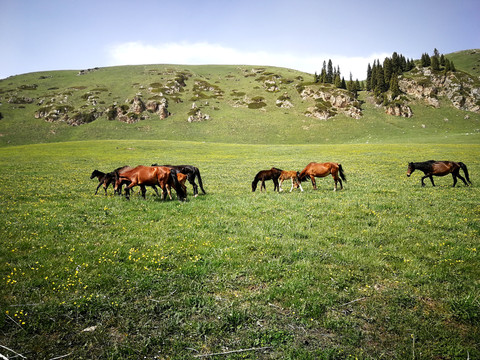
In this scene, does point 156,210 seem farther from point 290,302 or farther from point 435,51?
point 435,51

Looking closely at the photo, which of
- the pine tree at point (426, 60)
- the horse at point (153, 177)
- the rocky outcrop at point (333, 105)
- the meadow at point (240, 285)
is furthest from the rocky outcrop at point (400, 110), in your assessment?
the horse at point (153, 177)

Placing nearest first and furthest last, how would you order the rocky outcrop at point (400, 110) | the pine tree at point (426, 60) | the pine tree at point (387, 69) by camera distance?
the rocky outcrop at point (400, 110) → the pine tree at point (387, 69) → the pine tree at point (426, 60)

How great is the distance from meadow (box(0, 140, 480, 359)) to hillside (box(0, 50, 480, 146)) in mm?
88619

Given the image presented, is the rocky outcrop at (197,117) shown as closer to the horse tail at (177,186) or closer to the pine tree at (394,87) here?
the pine tree at (394,87)

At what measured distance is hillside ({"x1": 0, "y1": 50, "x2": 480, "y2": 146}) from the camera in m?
102

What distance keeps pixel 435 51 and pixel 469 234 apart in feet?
739

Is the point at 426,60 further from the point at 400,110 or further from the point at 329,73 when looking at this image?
the point at 400,110

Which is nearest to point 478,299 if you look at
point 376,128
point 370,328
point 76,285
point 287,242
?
point 370,328

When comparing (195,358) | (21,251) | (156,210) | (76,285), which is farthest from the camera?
(156,210)

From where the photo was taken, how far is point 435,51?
167 metres

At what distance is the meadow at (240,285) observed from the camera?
461 cm

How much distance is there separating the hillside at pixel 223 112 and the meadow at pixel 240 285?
88.6m

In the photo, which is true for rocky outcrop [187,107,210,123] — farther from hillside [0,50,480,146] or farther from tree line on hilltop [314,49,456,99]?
tree line on hilltop [314,49,456,99]

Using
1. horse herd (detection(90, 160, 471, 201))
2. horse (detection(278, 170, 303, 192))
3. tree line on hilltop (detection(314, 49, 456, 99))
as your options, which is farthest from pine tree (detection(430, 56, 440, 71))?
horse (detection(278, 170, 303, 192))
